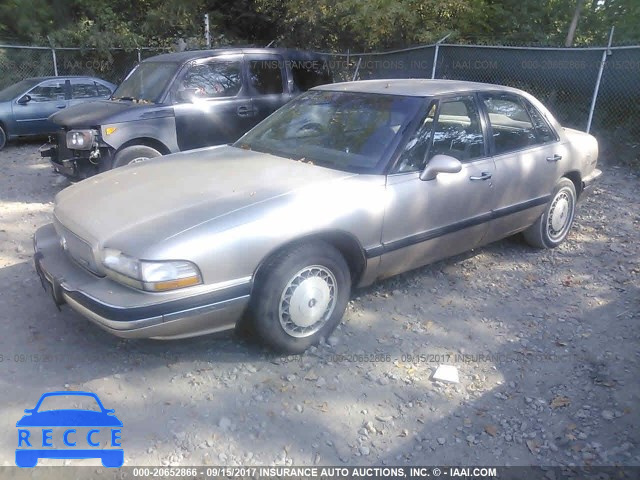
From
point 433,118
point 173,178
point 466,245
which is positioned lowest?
point 466,245

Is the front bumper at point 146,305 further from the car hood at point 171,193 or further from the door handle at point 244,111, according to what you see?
the door handle at point 244,111

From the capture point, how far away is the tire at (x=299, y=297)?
334 centimetres

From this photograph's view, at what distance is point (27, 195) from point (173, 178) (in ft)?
14.2

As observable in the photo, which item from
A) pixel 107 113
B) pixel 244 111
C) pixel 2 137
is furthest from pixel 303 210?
pixel 2 137

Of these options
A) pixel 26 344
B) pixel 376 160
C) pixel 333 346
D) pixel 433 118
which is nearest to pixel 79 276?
pixel 26 344

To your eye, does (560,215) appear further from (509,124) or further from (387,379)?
(387,379)

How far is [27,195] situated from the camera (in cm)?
723

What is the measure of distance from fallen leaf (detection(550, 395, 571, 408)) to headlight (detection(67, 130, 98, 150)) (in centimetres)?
542

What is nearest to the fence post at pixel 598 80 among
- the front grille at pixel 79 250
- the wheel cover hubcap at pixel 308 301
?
the wheel cover hubcap at pixel 308 301

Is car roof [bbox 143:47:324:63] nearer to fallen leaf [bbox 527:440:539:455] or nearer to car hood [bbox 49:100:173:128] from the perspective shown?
car hood [bbox 49:100:173:128]

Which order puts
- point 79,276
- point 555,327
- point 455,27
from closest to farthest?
1. point 79,276
2. point 555,327
3. point 455,27

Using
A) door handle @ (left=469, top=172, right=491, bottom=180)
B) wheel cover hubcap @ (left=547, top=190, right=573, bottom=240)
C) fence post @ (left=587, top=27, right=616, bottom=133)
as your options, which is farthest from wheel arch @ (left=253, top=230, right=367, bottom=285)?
fence post @ (left=587, top=27, right=616, bottom=133)

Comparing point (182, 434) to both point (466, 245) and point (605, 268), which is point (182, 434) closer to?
point (466, 245)

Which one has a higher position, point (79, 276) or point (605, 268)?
point (79, 276)
